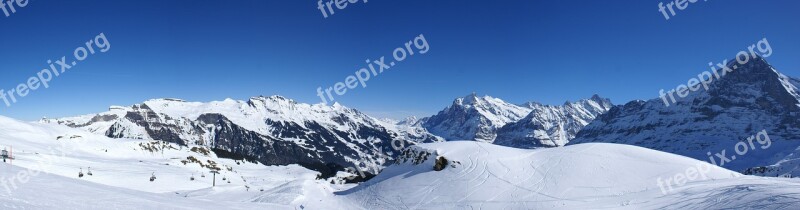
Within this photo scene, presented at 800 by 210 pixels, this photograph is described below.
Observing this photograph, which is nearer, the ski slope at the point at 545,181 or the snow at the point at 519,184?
the snow at the point at 519,184

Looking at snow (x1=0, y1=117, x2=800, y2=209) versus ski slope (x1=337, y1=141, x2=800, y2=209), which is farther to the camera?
ski slope (x1=337, y1=141, x2=800, y2=209)

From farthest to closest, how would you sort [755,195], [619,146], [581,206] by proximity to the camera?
[619,146], [581,206], [755,195]

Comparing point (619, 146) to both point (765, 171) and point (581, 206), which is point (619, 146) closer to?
point (581, 206)

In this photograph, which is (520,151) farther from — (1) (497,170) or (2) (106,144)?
(2) (106,144)

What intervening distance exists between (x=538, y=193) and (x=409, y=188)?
9.28 m

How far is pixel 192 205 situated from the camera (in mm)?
12961

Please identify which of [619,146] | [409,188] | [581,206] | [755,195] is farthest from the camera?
[619,146]

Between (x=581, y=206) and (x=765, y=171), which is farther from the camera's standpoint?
(x=765, y=171)

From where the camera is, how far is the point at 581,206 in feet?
81.8

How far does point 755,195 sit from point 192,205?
21.5m

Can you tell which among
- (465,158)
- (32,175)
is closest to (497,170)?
(465,158)

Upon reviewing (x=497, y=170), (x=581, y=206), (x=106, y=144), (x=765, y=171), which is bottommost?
(x=765, y=171)

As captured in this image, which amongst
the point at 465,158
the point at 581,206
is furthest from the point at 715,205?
the point at 465,158

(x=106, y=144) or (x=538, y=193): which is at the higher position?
(x=106, y=144)
